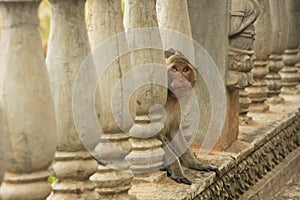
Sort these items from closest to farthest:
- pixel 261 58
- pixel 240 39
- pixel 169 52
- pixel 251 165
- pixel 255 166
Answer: pixel 169 52 < pixel 240 39 < pixel 251 165 < pixel 255 166 < pixel 261 58

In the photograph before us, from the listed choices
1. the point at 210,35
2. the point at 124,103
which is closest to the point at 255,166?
the point at 210,35

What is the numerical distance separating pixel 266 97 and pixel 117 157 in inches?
155

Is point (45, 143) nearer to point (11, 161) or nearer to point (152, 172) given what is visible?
point (11, 161)

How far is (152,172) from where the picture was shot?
5.36 m

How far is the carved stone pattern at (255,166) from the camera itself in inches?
236

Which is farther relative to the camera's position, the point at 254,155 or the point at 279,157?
the point at 279,157

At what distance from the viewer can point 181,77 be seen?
5.21 m

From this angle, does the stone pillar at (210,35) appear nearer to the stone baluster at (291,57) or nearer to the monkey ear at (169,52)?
the monkey ear at (169,52)

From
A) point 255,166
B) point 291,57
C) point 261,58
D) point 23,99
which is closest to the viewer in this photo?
point 23,99

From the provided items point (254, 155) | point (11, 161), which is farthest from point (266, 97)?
point (11, 161)

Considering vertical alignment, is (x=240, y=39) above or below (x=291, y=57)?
above

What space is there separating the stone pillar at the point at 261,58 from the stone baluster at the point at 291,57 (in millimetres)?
1224

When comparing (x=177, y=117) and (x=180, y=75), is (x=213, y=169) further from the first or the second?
(x=180, y=75)

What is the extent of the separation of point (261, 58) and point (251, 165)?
5.45ft
